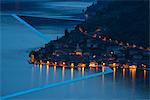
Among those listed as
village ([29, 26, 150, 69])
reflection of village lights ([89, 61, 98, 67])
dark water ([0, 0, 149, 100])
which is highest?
village ([29, 26, 150, 69])

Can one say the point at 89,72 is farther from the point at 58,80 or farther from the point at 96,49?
the point at 96,49

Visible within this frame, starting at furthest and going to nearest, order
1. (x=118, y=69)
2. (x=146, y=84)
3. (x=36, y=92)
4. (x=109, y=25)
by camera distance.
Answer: (x=109, y=25), (x=118, y=69), (x=146, y=84), (x=36, y=92)

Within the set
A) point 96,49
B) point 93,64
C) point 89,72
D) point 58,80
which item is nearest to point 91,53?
point 96,49

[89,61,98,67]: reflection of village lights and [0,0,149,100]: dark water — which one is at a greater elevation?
[89,61,98,67]: reflection of village lights

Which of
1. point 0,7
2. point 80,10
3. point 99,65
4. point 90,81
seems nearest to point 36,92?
point 90,81

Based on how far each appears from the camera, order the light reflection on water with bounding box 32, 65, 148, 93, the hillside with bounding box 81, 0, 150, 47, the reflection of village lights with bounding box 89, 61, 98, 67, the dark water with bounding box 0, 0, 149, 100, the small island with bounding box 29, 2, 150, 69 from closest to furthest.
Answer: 1. the dark water with bounding box 0, 0, 149, 100
2. the light reflection on water with bounding box 32, 65, 148, 93
3. the reflection of village lights with bounding box 89, 61, 98, 67
4. the small island with bounding box 29, 2, 150, 69
5. the hillside with bounding box 81, 0, 150, 47

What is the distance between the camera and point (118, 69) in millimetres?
9023

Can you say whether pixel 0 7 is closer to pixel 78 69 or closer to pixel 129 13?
pixel 129 13

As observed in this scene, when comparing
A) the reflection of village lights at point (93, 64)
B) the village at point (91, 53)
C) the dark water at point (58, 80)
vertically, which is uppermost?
the village at point (91, 53)

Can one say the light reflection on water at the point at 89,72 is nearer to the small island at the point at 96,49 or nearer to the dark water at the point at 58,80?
the dark water at the point at 58,80

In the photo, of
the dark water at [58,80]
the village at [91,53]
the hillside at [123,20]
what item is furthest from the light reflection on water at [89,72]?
the hillside at [123,20]

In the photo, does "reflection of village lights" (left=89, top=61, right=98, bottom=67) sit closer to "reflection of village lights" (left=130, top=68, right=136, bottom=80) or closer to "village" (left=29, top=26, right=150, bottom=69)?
"village" (left=29, top=26, right=150, bottom=69)

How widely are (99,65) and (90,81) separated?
0.66 meters

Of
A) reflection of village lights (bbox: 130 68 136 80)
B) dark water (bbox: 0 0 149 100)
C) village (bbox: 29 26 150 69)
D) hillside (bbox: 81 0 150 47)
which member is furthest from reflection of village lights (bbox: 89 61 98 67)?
hillside (bbox: 81 0 150 47)
